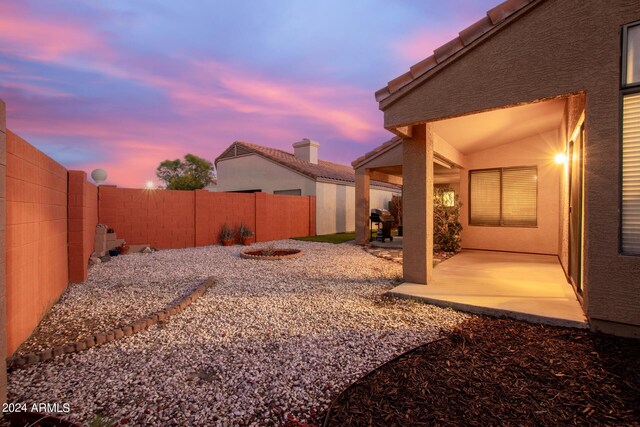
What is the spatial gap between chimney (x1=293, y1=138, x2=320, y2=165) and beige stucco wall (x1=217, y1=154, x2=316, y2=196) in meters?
3.88

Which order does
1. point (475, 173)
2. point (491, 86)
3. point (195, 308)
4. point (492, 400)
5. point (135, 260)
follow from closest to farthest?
point (492, 400), point (491, 86), point (195, 308), point (135, 260), point (475, 173)

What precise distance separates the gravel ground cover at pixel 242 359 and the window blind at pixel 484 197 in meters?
5.92

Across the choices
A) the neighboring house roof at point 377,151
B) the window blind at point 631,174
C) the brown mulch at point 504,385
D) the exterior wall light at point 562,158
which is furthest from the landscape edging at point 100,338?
the neighboring house roof at point 377,151

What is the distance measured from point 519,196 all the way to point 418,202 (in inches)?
223

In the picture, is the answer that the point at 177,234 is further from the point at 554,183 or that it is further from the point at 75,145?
the point at 554,183

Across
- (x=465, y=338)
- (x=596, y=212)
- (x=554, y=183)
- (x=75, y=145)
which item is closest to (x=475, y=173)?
(x=554, y=183)

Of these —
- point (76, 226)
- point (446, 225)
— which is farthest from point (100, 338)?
point (446, 225)

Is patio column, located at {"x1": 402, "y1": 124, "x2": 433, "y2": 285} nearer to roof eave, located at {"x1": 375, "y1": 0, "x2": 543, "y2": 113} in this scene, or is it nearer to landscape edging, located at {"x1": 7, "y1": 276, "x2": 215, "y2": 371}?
roof eave, located at {"x1": 375, "y1": 0, "x2": 543, "y2": 113}

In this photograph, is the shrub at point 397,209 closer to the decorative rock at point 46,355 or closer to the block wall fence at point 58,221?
the block wall fence at point 58,221

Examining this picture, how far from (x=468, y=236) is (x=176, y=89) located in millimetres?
11476

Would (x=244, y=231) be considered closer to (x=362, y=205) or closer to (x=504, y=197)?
(x=362, y=205)

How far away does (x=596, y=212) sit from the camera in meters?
3.41

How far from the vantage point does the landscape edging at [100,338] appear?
2.86 m

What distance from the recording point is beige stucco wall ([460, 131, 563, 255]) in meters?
8.63
